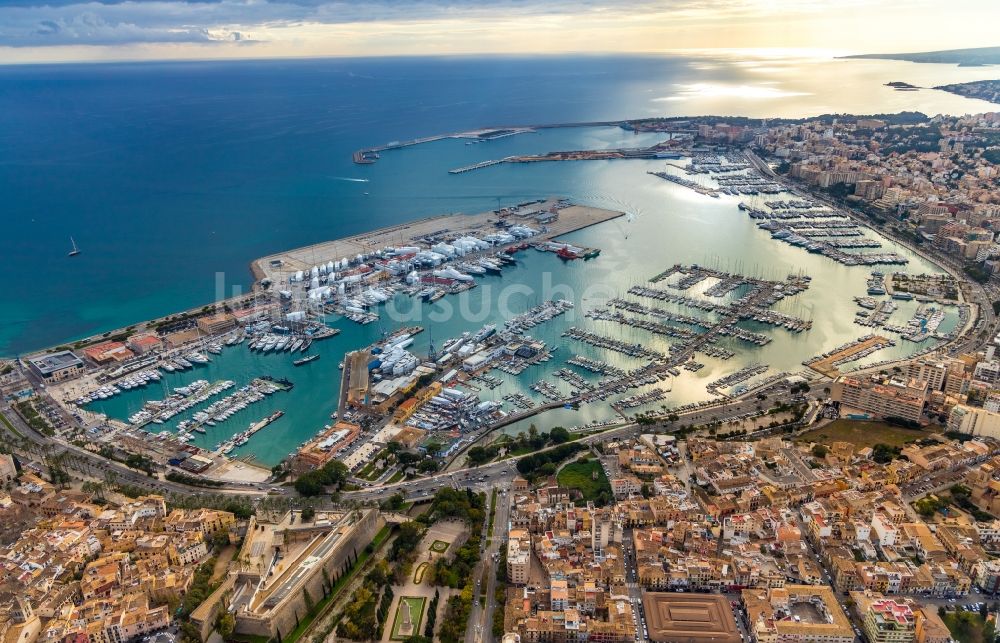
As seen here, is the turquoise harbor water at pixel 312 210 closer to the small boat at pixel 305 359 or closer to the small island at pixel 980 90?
the small boat at pixel 305 359

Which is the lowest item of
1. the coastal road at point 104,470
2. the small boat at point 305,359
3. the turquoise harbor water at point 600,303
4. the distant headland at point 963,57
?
the coastal road at point 104,470

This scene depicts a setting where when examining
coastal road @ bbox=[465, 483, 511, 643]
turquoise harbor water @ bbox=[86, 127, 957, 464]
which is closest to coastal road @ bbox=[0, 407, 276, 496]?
turquoise harbor water @ bbox=[86, 127, 957, 464]

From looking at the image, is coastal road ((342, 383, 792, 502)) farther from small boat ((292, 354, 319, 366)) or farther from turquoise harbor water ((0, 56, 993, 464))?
small boat ((292, 354, 319, 366))

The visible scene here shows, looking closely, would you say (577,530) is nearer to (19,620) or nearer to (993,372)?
(19,620)

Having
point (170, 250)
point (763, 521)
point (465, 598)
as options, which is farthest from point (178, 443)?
point (170, 250)

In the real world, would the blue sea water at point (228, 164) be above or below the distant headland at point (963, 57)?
below

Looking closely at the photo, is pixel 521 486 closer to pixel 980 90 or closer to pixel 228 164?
pixel 228 164

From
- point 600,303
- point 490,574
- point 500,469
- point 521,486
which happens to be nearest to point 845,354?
point 600,303

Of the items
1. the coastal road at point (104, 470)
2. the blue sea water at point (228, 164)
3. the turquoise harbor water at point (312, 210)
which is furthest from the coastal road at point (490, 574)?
the blue sea water at point (228, 164)
